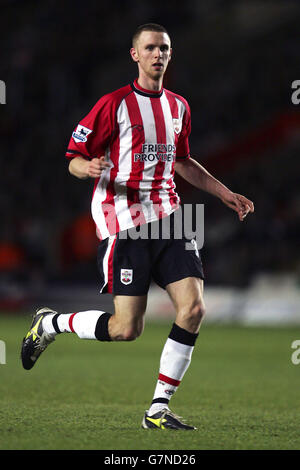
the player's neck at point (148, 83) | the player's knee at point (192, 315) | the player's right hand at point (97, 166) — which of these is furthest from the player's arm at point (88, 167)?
the player's knee at point (192, 315)

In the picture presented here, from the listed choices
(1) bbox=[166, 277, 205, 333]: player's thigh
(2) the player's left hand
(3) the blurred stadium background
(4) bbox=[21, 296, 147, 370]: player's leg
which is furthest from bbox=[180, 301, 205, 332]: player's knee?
(3) the blurred stadium background

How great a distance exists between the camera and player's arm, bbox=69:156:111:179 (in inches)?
166

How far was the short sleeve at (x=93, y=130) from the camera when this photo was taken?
4.61 meters

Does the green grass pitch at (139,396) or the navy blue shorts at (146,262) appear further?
the navy blue shorts at (146,262)

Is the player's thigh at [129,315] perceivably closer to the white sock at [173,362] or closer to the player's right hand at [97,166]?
the white sock at [173,362]

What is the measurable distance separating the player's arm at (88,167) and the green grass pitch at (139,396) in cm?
128

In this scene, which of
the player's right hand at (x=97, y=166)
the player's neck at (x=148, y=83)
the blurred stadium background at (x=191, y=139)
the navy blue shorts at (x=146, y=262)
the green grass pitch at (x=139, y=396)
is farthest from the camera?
the blurred stadium background at (x=191, y=139)

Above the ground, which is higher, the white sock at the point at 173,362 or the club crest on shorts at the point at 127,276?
the club crest on shorts at the point at 127,276

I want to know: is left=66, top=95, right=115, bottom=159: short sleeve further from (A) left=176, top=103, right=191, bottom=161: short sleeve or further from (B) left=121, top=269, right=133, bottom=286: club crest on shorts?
(B) left=121, top=269, right=133, bottom=286: club crest on shorts

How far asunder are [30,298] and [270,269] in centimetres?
450

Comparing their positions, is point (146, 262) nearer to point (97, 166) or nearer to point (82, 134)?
point (97, 166)

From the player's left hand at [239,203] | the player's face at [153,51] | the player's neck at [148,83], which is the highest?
the player's face at [153,51]

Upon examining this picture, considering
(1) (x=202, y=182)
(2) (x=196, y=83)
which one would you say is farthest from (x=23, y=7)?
(1) (x=202, y=182)

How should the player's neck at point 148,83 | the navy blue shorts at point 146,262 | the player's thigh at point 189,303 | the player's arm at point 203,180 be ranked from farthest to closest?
the player's arm at point 203,180
the player's neck at point 148,83
the navy blue shorts at point 146,262
the player's thigh at point 189,303
